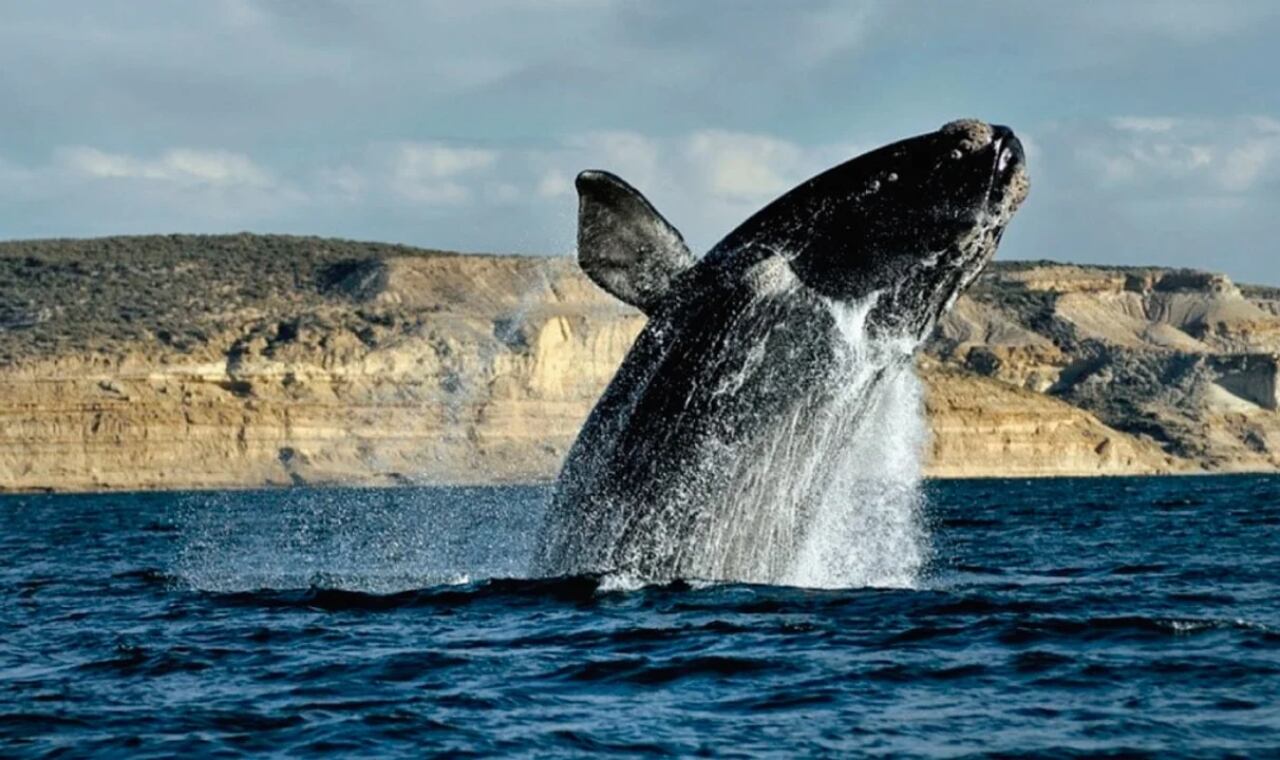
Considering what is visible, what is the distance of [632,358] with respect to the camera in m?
12.0

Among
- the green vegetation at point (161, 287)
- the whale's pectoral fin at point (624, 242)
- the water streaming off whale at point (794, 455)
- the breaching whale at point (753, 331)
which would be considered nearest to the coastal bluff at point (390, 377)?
the green vegetation at point (161, 287)

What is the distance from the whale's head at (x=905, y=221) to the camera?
10.9m

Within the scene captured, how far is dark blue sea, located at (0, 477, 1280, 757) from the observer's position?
902 centimetres

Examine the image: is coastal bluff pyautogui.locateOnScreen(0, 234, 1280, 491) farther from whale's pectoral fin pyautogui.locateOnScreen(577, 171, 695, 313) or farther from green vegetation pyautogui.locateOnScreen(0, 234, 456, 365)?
Result: whale's pectoral fin pyautogui.locateOnScreen(577, 171, 695, 313)

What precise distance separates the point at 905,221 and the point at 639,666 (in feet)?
9.60

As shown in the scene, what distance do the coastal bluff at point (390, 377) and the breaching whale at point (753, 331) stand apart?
6160 centimetres

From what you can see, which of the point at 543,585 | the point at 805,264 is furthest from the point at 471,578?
the point at 805,264

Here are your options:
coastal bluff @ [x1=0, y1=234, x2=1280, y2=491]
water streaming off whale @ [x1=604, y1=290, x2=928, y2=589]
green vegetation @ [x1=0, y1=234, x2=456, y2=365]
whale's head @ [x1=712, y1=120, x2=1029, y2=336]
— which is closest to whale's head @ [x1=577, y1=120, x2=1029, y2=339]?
whale's head @ [x1=712, y1=120, x2=1029, y2=336]

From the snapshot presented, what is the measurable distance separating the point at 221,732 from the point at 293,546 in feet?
62.3

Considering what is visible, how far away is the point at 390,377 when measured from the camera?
272 feet

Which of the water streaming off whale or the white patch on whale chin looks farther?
the water streaming off whale

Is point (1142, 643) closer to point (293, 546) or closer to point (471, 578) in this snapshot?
point (471, 578)

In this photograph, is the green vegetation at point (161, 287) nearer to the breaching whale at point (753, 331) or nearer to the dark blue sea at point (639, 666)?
the dark blue sea at point (639, 666)

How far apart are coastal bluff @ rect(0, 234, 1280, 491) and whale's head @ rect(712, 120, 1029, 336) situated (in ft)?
205
